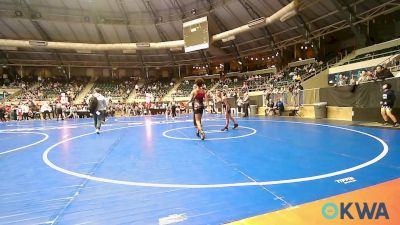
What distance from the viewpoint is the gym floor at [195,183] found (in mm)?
3055

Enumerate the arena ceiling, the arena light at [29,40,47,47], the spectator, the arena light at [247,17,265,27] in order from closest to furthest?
the spectator
the arena ceiling
the arena light at [247,17,265,27]
the arena light at [29,40,47,47]

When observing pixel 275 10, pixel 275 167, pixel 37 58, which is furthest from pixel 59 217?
pixel 37 58

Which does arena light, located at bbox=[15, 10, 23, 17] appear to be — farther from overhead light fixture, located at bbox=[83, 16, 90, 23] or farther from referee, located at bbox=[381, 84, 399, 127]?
referee, located at bbox=[381, 84, 399, 127]

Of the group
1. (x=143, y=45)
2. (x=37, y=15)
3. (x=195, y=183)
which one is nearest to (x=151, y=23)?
(x=143, y=45)

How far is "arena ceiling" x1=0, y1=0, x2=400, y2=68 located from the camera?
28953 mm

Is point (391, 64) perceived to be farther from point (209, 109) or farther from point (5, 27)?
point (5, 27)

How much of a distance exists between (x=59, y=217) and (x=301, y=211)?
2.71 metres

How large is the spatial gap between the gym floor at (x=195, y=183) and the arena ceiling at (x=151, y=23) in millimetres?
23287

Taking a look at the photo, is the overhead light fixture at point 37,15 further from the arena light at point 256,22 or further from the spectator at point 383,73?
the spectator at point 383,73

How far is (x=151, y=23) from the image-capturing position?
37938mm

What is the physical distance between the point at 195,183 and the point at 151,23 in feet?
122

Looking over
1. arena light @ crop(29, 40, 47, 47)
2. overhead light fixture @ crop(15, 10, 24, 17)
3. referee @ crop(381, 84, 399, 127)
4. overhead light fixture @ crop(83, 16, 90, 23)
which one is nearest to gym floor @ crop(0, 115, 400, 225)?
referee @ crop(381, 84, 399, 127)

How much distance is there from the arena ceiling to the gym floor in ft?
76.4

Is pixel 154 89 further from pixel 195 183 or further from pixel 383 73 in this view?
pixel 195 183
